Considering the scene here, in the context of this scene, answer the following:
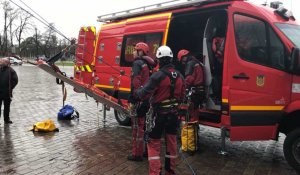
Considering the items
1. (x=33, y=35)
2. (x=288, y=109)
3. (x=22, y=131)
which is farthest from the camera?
(x=33, y=35)

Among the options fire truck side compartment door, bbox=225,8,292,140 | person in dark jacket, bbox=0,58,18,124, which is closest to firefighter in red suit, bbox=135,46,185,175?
fire truck side compartment door, bbox=225,8,292,140

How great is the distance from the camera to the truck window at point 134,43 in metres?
8.06

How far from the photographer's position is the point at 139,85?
588 centimetres

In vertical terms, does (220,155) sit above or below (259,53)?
below

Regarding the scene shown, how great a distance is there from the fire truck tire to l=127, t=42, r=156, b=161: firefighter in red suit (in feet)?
7.85

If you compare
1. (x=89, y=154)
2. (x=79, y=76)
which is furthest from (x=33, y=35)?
(x=89, y=154)

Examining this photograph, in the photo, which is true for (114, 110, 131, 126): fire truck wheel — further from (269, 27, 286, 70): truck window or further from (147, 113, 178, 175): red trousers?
(269, 27, 286, 70): truck window

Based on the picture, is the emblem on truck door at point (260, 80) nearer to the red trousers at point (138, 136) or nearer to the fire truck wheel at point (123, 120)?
the red trousers at point (138, 136)

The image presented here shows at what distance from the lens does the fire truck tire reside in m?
5.65

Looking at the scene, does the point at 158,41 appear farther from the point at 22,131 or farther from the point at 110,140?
the point at 22,131

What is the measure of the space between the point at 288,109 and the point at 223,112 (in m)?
1.09

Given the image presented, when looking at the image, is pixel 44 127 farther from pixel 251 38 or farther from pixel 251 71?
pixel 251 38

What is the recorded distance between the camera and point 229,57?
6227 millimetres

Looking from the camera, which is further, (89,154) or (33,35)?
(33,35)
